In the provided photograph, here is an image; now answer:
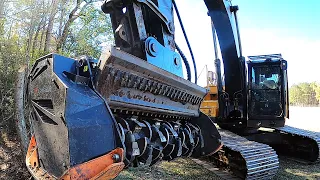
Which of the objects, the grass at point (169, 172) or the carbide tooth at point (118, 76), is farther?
the grass at point (169, 172)

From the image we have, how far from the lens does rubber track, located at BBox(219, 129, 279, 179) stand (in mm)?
4059

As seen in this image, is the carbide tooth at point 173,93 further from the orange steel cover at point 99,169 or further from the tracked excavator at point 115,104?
the orange steel cover at point 99,169

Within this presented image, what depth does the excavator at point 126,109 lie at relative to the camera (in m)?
1.70

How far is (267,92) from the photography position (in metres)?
6.16

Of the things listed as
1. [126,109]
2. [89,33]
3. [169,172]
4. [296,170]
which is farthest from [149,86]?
[89,33]

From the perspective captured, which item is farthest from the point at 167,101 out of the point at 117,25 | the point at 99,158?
the point at 99,158

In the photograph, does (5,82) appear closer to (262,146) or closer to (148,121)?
(148,121)

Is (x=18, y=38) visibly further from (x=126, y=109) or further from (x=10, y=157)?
(x=126, y=109)

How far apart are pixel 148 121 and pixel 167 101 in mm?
288

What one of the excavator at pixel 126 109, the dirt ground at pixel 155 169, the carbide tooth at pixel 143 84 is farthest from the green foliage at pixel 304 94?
the carbide tooth at pixel 143 84

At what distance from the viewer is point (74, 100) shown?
1.70 m

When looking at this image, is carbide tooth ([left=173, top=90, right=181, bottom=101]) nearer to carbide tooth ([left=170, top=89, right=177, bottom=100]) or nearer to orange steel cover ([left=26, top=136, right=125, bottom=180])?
carbide tooth ([left=170, top=89, right=177, bottom=100])

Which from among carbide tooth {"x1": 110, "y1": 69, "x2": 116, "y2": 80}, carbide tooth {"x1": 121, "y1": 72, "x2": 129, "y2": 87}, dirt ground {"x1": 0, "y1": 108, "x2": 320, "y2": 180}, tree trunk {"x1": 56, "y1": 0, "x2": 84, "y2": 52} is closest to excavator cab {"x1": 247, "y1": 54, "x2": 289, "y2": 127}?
dirt ground {"x1": 0, "y1": 108, "x2": 320, "y2": 180}

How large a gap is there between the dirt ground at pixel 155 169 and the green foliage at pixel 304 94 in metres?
68.8
